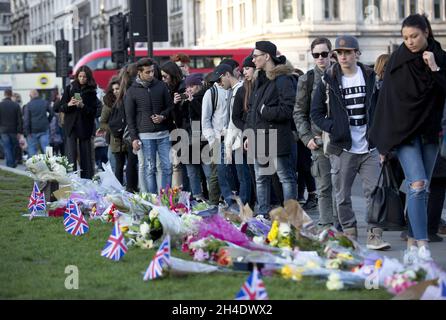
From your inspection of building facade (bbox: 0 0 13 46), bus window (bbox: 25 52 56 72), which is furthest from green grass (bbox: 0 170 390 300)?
building facade (bbox: 0 0 13 46)

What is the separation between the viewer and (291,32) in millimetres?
64125

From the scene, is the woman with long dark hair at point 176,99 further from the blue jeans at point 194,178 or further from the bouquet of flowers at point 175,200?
the bouquet of flowers at point 175,200

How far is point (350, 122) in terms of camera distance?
995 centimetres

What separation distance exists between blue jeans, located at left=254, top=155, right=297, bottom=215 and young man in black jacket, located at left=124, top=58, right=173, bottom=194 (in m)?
2.24

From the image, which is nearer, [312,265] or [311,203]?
[312,265]

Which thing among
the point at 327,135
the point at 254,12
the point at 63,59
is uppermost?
the point at 254,12

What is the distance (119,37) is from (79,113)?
11.1 feet

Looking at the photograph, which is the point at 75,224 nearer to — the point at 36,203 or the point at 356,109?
the point at 36,203

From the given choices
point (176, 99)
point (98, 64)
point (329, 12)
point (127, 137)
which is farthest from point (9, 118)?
point (329, 12)

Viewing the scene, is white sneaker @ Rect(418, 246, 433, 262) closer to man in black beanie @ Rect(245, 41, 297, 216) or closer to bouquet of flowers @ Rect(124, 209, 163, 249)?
bouquet of flowers @ Rect(124, 209, 163, 249)

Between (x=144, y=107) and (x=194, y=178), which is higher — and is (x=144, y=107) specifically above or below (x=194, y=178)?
above

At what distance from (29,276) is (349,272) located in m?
2.22

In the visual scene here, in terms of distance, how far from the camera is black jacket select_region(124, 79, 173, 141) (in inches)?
560
